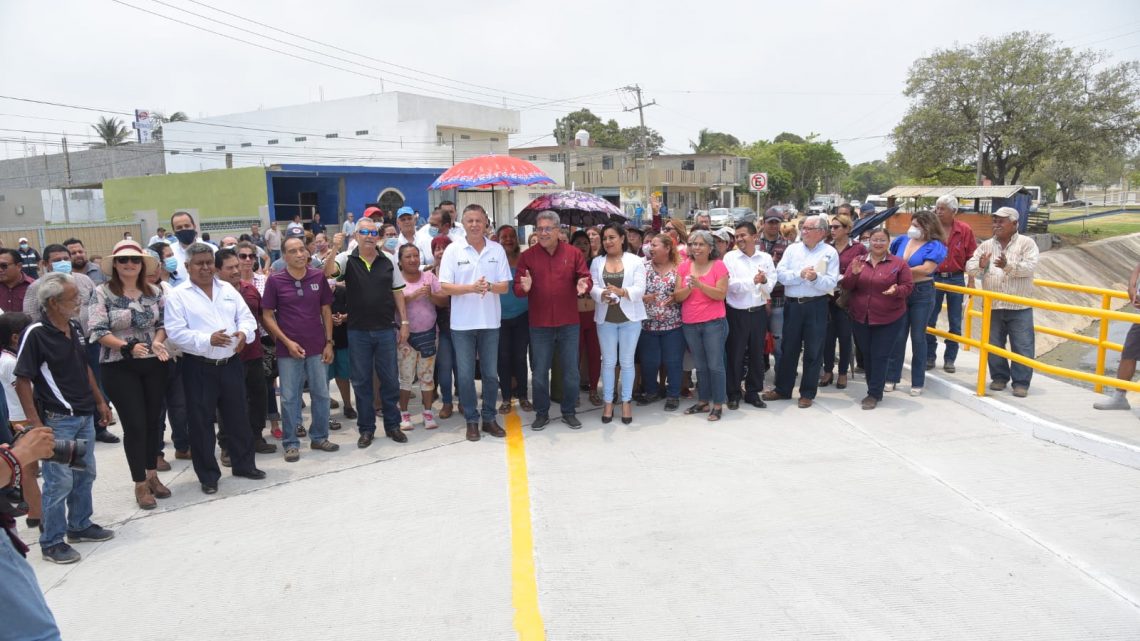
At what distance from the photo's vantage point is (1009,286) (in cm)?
773

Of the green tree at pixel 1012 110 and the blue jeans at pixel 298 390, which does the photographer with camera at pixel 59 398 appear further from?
the green tree at pixel 1012 110

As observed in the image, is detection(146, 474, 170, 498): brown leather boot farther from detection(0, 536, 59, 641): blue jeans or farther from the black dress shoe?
detection(0, 536, 59, 641): blue jeans

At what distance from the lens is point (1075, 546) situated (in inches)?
166

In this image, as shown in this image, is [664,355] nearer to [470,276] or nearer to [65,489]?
[470,276]

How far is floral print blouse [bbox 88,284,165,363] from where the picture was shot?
16.3 feet

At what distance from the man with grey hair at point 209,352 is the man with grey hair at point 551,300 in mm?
2350

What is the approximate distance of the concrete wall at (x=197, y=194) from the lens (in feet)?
85.0

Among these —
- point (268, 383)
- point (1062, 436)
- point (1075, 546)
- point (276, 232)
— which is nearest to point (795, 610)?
point (1075, 546)

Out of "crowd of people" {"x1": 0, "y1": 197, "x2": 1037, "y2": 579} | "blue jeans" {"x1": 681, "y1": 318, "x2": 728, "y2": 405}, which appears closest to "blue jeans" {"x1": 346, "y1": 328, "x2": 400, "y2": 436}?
"crowd of people" {"x1": 0, "y1": 197, "x2": 1037, "y2": 579}

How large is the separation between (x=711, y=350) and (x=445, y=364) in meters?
2.57

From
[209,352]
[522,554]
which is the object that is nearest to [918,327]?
[522,554]

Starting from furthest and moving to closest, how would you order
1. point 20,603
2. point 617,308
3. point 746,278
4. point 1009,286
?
point 1009,286
point 746,278
point 617,308
point 20,603

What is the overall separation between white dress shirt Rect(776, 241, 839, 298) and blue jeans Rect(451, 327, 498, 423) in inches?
117

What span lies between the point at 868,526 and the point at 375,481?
11.4 feet
